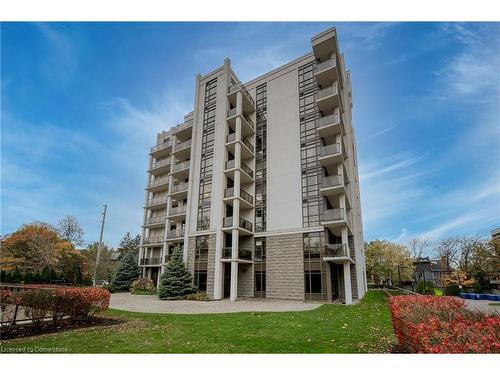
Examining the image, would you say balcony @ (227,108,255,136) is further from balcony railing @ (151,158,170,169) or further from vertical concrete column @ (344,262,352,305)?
vertical concrete column @ (344,262,352,305)

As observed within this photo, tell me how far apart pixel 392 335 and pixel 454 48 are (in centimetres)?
839

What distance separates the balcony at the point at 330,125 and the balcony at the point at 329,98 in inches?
42.0

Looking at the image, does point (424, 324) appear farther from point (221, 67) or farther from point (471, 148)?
point (221, 67)

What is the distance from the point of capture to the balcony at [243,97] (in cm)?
2588

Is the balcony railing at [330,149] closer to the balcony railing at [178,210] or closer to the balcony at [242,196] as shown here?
the balcony at [242,196]

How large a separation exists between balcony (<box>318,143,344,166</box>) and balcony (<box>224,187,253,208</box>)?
22.8 feet

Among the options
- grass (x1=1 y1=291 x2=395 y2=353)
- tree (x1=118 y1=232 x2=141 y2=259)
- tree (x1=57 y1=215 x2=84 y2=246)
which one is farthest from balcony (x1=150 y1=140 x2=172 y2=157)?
grass (x1=1 y1=291 x2=395 y2=353)

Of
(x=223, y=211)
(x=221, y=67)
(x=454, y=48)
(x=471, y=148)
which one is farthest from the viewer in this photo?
(x=221, y=67)

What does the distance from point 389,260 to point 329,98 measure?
36912 mm

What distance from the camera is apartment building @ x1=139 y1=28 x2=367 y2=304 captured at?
68.9 feet

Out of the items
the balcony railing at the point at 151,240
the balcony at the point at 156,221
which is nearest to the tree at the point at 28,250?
the balcony railing at the point at 151,240

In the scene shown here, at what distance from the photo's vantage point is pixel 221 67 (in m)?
28.1

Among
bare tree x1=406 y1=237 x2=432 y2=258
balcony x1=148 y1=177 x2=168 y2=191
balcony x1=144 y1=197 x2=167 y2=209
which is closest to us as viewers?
balcony x1=144 y1=197 x2=167 y2=209
